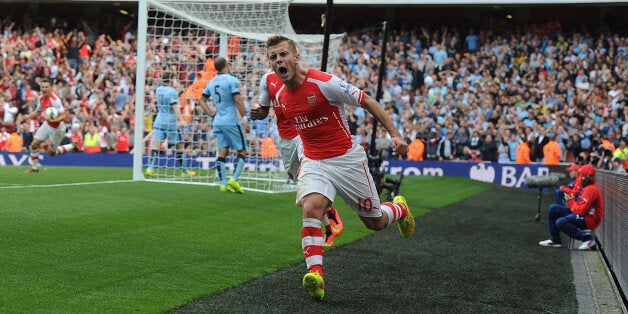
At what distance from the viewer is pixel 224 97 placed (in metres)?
14.6

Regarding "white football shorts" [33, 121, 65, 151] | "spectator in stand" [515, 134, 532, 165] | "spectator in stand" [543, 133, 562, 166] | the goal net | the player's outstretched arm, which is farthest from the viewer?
"spectator in stand" [515, 134, 532, 165]

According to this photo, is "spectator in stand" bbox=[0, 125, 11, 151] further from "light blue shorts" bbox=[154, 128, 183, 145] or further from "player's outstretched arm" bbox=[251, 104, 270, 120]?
"player's outstretched arm" bbox=[251, 104, 270, 120]

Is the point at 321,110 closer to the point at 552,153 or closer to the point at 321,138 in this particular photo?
the point at 321,138

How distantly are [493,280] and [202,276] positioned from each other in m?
2.84

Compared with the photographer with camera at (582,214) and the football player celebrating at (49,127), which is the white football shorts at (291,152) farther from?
the football player celebrating at (49,127)

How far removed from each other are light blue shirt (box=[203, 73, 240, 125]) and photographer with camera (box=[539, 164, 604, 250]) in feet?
18.6

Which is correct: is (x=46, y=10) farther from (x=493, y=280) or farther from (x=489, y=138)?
(x=493, y=280)

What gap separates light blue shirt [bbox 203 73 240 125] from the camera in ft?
47.8

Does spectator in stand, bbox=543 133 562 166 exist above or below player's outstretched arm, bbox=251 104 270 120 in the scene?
below

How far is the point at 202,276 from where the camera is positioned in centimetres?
712

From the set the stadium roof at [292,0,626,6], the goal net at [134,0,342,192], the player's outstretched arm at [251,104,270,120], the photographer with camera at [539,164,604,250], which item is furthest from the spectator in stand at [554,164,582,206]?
the stadium roof at [292,0,626,6]

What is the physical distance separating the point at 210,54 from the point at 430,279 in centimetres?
1110

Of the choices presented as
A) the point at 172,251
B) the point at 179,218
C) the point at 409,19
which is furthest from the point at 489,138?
the point at 172,251

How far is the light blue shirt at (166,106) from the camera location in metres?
17.2
